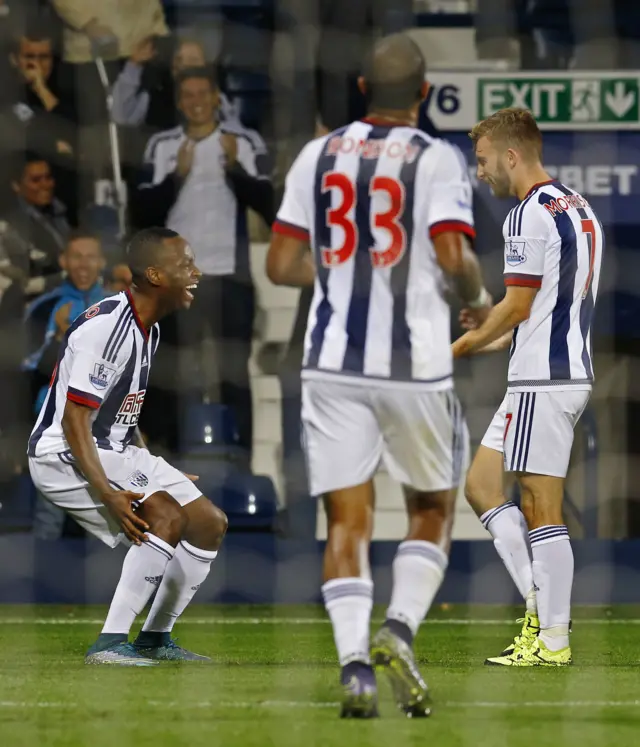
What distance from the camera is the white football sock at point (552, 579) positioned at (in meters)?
5.09

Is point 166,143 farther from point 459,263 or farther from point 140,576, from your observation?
point 459,263

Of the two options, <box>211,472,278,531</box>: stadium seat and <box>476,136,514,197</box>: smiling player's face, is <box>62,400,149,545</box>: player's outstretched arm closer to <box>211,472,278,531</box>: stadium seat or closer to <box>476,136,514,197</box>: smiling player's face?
<box>476,136,514,197</box>: smiling player's face

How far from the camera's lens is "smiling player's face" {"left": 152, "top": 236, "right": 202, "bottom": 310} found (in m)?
5.55

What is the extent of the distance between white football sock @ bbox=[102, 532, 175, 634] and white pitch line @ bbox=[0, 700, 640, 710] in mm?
1056

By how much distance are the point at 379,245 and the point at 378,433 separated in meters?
0.44

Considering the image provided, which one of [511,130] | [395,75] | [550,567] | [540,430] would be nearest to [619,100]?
[511,130]

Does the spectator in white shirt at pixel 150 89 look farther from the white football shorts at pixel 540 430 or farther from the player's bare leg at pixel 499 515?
the white football shorts at pixel 540 430

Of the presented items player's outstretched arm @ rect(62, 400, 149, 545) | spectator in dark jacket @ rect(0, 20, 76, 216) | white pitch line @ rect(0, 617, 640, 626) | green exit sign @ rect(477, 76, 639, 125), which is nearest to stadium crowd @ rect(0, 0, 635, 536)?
spectator in dark jacket @ rect(0, 20, 76, 216)

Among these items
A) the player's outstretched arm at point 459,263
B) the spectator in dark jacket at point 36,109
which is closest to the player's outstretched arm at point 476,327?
the player's outstretched arm at point 459,263

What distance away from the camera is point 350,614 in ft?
12.7

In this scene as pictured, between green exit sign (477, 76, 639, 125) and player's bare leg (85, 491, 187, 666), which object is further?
green exit sign (477, 76, 639, 125)

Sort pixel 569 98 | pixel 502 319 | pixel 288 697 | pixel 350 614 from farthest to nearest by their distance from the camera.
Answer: pixel 569 98 → pixel 502 319 → pixel 288 697 → pixel 350 614

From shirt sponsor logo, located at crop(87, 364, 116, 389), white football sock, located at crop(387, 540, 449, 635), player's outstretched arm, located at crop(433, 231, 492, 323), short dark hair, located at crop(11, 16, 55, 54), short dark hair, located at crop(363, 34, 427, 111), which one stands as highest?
short dark hair, located at crop(11, 16, 55, 54)

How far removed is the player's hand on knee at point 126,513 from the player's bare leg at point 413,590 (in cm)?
145
